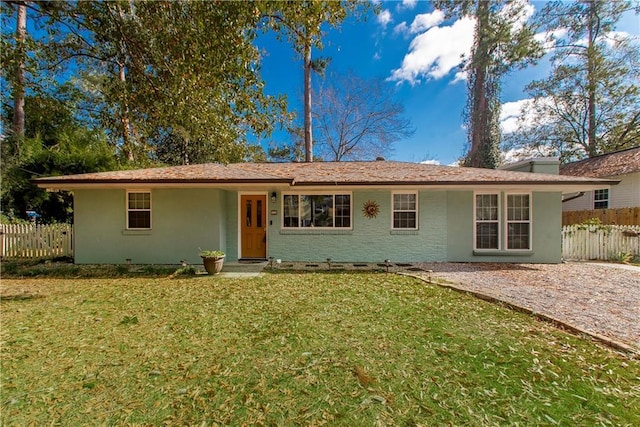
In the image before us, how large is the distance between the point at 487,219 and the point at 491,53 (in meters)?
15.3

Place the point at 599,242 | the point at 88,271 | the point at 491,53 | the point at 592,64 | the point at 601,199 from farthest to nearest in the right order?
the point at 592,64 → the point at 491,53 → the point at 601,199 → the point at 599,242 → the point at 88,271

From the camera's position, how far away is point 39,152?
43.9 feet

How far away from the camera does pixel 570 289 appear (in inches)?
252

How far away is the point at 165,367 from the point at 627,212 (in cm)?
1747

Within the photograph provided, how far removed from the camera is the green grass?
97.3 inches

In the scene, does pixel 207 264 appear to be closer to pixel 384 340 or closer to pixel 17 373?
pixel 17 373

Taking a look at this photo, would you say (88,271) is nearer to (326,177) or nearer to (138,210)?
(138,210)

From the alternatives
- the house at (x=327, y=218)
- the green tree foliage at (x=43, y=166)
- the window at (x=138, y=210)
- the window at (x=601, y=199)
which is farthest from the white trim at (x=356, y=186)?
the window at (x=601, y=199)

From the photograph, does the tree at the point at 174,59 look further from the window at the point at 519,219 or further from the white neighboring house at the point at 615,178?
the white neighboring house at the point at 615,178

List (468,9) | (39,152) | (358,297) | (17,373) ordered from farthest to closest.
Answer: (468,9), (39,152), (358,297), (17,373)

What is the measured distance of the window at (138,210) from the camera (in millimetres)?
9648

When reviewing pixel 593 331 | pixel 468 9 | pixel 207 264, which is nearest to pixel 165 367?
pixel 207 264

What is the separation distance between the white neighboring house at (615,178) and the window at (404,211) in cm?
859

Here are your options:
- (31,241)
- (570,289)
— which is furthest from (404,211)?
(31,241)
